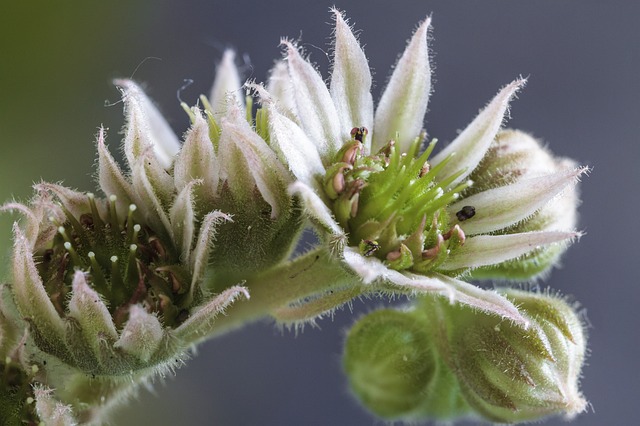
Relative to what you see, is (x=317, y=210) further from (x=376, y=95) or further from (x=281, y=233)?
(x=376, y=95)

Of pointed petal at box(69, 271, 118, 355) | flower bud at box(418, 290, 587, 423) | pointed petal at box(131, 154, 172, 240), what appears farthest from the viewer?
flower bud at box(418, 290, 587, 423)

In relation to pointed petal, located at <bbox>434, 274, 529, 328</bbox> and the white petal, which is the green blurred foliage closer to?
the white petal

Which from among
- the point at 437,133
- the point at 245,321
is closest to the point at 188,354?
the point at 245,321

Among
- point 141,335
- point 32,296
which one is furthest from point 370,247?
point 32,296

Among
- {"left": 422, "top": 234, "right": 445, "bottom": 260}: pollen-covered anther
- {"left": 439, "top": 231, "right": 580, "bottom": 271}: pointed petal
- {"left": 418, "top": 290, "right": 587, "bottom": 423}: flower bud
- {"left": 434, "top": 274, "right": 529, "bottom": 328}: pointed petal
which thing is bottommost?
{"left": 418, "top": 290, "right": 587, "bottom": 423}: flower bud

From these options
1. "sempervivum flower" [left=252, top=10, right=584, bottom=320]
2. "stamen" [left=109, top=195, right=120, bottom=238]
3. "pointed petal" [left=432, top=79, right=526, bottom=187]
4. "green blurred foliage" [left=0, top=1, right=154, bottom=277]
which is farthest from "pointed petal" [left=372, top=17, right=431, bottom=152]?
"green blurred foliage" [left=0, top=1, right=154, bottom=277]

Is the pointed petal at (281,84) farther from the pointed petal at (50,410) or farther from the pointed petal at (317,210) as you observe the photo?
the pointed petal at (50,410)

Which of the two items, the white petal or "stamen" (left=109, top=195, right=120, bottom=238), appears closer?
the white petal
